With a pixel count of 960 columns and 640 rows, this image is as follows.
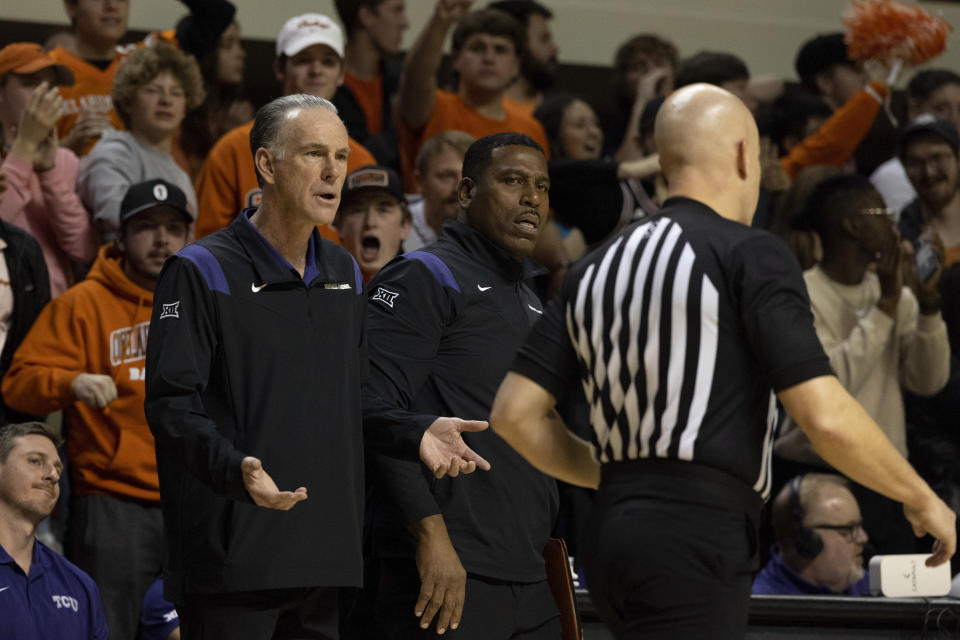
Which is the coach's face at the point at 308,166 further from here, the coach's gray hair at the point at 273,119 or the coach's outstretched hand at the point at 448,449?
the coach's outstretched hand at the point at 448,449

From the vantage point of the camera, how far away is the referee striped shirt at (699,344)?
8.24 ft

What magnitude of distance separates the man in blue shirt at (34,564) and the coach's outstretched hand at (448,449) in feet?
5.56

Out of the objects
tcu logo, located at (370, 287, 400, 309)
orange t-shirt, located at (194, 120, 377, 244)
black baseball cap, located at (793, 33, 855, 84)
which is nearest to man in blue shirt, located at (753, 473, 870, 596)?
orange t-shirt, located at (194, 120, 377, 244)

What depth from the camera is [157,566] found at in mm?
4523

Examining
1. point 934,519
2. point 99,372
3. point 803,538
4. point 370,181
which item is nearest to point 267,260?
point 934,519

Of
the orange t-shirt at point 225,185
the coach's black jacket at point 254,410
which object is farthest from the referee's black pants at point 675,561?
the orange t-shirt at point 225,185

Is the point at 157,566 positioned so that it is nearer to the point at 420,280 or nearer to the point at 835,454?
the point at 420,280

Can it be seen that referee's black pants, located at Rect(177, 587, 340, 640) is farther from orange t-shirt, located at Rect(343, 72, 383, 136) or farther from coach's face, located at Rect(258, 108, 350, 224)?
orange t-shirt, located at Rect(343, 72, 383, 136)

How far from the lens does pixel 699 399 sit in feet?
8.33

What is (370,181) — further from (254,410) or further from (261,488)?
(261,488)

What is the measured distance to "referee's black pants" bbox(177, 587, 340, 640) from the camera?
2889mm

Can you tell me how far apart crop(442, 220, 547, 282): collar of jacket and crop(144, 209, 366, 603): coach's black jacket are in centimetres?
66

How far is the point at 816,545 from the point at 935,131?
2.68 m

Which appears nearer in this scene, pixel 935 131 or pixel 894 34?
pixel 935 131
